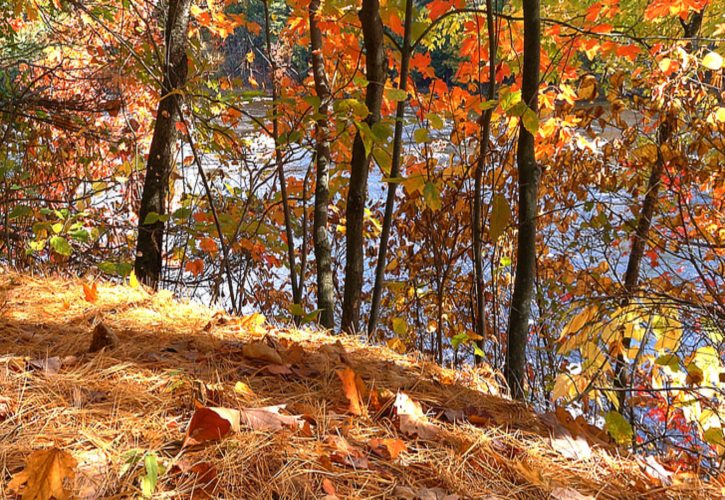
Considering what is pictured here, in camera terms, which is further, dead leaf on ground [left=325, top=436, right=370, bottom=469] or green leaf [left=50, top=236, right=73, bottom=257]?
green leaf [left=50, top=236, right=73, bottom=257]

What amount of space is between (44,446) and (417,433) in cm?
78

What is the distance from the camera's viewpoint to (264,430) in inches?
47.9

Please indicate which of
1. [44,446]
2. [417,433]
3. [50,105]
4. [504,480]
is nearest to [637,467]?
[504,480]

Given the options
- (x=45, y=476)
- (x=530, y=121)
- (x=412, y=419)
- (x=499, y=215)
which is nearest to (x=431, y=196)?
(x=499, y=215)

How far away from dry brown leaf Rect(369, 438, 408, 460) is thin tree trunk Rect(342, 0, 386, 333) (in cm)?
156

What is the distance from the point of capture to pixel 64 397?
128cm

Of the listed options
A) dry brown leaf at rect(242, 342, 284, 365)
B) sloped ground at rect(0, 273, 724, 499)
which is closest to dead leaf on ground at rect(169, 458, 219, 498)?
sloped ground at rect(0, 273, 724, 499)

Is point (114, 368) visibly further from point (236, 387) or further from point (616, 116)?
point (616, 116)

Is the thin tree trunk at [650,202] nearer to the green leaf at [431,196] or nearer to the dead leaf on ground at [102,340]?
the green leaf at [431,196]

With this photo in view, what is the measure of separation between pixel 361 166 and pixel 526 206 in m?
0.86

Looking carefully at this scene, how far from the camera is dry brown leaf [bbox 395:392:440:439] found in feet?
4.43

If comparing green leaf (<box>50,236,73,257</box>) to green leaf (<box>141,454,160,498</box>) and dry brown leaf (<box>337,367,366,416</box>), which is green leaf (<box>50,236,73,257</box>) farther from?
green leaf (<box>141,454,160,498</box>)

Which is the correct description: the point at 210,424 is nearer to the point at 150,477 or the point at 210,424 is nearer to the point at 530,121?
the point at 150,477

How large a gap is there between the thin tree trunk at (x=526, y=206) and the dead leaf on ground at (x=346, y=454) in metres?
1.15
